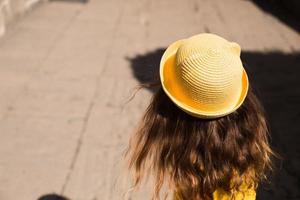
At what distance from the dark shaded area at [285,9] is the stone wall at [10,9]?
400 centimetres

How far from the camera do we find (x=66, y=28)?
6281 mm

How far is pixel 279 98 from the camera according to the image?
188 inches

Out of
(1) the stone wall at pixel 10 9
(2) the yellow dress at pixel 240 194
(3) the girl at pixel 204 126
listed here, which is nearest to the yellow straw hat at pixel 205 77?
(3) the girl at pixel 204 126

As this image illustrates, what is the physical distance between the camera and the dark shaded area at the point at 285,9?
7207 mm

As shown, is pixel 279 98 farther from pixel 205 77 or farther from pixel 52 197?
pixel 205 77

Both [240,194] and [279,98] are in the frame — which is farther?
[279,98]

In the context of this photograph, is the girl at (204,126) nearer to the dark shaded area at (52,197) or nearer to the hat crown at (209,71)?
the hat crown at (209,71)

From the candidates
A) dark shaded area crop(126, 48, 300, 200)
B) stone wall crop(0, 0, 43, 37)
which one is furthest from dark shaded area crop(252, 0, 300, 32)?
stone wall crop(0, 0, 43, 37)

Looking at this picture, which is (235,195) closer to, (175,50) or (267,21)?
(175,50)

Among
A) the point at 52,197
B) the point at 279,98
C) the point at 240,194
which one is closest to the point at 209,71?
the point at 240,194

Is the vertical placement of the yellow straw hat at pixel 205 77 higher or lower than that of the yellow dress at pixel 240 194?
higher

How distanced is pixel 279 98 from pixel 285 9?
11.6 ft

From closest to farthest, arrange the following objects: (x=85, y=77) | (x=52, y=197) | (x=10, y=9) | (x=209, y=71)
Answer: (x=209, y=71)
(x=52, y=197)
(x=85, y=77)
(x=10, y=9)

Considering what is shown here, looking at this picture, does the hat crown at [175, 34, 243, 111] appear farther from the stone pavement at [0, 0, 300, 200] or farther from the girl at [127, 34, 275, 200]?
the stone pavement at [0, 0, 300, 200]
